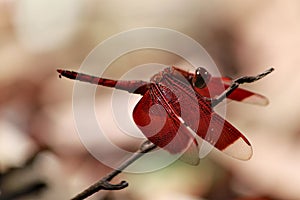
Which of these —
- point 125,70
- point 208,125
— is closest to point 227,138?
point 208,125

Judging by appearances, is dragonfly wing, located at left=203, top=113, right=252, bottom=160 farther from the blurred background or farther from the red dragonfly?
the blurred background

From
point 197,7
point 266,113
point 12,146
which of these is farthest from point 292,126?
point 12,146

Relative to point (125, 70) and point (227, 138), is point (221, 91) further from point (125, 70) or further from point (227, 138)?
point (125, 70)

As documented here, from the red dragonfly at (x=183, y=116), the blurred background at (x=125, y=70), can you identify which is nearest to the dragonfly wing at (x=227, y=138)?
the red dragonfly at (x=183, y=116)

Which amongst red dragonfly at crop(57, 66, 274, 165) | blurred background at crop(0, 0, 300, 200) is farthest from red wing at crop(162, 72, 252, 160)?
blurred background at crop(0, 0, 300, 200)

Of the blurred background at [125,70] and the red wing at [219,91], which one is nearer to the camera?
the red wing at [219,91]

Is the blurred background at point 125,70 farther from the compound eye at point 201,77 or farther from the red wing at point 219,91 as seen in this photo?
the compound eye at point 201,77

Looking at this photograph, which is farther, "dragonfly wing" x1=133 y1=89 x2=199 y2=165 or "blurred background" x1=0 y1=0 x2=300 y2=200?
"blurred background" x1=0 y1=0 x2=300 y2=200
